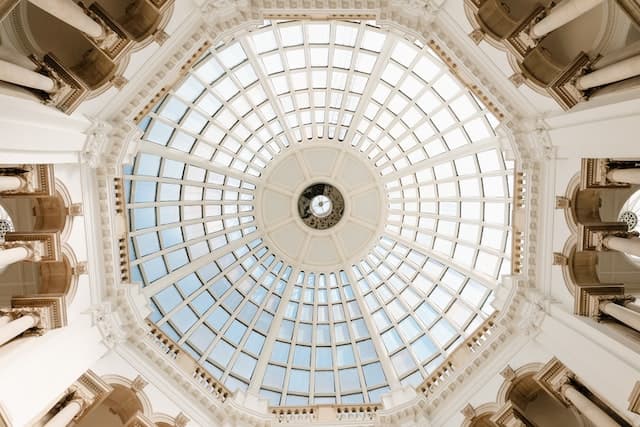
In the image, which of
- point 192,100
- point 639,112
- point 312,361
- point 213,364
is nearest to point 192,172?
point 192,100

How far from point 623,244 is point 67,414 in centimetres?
1862

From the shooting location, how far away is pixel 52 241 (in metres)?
15.5

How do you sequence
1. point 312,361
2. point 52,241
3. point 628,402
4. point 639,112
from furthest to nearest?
point 312,361
point 52,241
point 628,402
point 639,112

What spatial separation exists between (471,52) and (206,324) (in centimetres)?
1835

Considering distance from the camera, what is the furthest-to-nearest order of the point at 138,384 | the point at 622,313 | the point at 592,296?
1. the point at 138,384
2. the point at 592,296
3. the point at 622,313

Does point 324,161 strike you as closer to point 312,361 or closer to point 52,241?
Result: point 312,361

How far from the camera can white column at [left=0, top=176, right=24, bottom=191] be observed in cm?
1357

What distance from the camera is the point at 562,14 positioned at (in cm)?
1242

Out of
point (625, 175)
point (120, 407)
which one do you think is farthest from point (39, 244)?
point (625, 175)

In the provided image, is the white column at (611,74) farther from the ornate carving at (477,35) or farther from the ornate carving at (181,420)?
the ornate carving at (181,420)

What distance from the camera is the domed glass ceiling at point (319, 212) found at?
22.9m

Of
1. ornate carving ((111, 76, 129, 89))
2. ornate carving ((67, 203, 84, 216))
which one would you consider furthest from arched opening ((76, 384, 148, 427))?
ornate carving ((111, 76, 129, 89))

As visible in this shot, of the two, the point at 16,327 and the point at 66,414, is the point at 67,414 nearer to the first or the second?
the point at 66,414

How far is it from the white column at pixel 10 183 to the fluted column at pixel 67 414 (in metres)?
7.44
